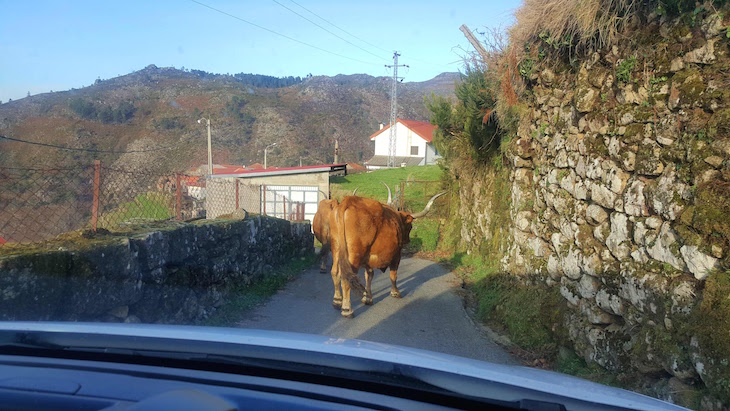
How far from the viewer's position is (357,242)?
347 inches

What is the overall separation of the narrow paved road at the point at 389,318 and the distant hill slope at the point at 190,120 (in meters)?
8.90

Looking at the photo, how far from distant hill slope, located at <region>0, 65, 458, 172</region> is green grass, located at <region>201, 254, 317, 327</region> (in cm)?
899

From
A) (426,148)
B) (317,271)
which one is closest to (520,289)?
(317,271)

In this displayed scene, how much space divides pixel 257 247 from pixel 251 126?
5383cm

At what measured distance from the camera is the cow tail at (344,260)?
8531mm

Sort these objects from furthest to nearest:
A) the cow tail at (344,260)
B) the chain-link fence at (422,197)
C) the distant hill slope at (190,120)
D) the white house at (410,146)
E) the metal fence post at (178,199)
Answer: the white house at (410,146)
the distant hill slope at (190,120)
the chain-link fence at (422,197)
the cow tail at (344,260)
the metal fence post at (178,199)

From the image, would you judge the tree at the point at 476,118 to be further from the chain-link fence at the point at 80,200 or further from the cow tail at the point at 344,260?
the chain-link fence at the point at 80,200

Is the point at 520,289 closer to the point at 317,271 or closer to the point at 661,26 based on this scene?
the point at 661,26

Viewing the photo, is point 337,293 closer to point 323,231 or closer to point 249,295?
point 249,295

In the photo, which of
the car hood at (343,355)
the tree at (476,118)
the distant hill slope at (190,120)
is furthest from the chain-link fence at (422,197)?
the car hood at (343,355)

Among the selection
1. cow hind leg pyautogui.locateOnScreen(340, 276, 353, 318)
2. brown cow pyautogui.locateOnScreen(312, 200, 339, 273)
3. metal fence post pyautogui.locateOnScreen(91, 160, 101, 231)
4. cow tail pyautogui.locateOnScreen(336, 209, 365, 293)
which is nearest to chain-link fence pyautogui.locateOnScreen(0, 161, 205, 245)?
metal fence post pyautogui.locateOnScreen(91, 160, 101, 231)

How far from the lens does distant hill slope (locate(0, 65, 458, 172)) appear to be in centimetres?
3850

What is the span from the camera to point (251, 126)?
61.7 meters

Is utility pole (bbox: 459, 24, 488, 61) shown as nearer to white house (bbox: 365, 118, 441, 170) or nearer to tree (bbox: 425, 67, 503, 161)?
tree (bbox: 425, 67, 503, 161)
